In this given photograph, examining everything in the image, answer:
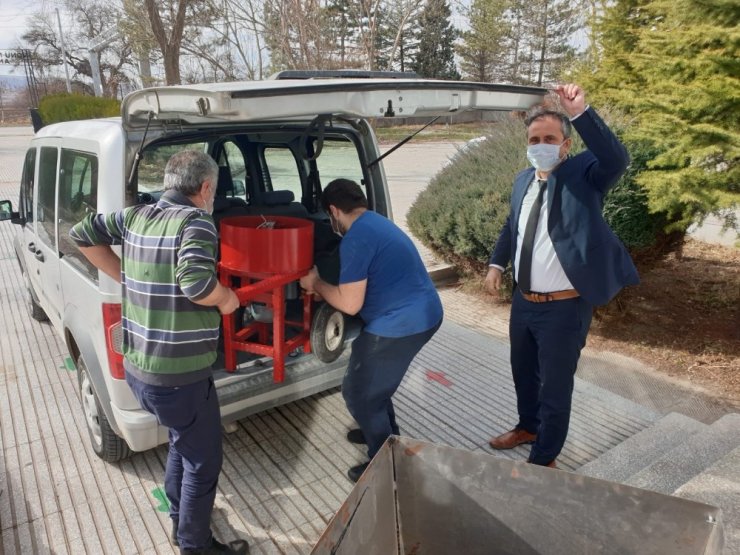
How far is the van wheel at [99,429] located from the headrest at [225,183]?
1.69m

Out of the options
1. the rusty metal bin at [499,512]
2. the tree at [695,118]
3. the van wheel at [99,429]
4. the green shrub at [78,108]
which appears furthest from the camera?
the green shrub at [78,108]

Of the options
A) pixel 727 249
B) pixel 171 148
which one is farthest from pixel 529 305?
pixel 727 249

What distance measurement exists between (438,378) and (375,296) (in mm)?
1905

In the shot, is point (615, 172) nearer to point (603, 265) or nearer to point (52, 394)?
point (603, 265)

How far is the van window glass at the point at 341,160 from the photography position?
381 cm

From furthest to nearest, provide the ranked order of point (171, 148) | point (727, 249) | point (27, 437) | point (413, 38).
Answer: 1. point (413, 38)
2. point (727, 249)
3. point (27, 437)
4. point (171, 148)

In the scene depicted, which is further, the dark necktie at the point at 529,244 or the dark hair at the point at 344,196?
the dark necktie at the point at 529,244

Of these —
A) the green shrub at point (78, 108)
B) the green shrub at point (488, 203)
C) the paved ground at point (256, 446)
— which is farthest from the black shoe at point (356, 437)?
the green shrub at point (78, 108)

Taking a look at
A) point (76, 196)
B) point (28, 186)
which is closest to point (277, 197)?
point (76, 196)

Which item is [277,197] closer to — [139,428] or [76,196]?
[76,196]

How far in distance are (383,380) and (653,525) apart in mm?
1332

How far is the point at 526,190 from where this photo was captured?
9.57ft

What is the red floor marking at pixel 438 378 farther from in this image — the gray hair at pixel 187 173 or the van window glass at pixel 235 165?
the gray hair at pixel 187 173

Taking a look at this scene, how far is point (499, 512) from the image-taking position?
194 centimetres
